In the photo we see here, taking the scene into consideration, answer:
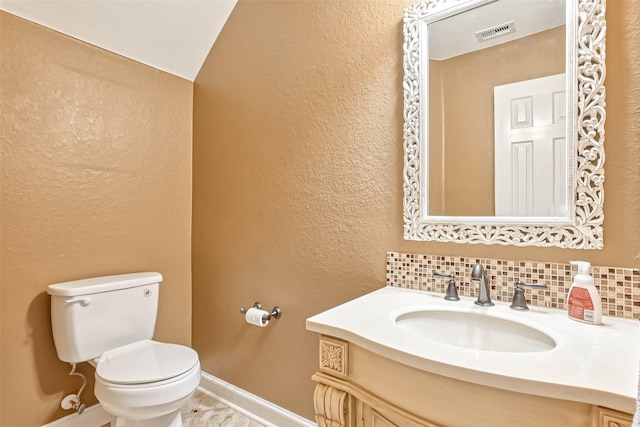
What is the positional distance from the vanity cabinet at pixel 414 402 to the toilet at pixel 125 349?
0.76 metres

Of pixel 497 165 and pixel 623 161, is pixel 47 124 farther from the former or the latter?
pixel 623 161

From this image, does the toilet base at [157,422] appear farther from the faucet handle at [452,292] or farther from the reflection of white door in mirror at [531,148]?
the reflection of white door in mirror at [531,148]

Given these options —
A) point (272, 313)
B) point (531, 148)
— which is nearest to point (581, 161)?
point (531, 148)

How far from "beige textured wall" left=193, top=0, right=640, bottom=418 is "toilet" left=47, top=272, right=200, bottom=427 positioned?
1.37 ft

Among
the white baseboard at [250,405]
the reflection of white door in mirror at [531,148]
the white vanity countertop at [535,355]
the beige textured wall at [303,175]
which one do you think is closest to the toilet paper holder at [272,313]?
the beige textured wall at [303,175]

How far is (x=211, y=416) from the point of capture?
5.62 ft

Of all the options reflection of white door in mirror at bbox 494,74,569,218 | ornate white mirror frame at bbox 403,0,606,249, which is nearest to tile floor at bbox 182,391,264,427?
ornate white mirror frame at bbox 403,0,606,249

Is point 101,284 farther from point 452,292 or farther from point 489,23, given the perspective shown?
point 489,23

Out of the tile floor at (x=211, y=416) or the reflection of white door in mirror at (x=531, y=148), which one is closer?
the reflection of white door in mirror at (x=531, y=148)

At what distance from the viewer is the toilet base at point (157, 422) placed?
128cm

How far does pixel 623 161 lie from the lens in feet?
2.85

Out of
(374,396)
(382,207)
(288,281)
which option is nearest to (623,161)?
(382,207)

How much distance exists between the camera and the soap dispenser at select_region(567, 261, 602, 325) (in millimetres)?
826

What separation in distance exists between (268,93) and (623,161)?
1.50 m
